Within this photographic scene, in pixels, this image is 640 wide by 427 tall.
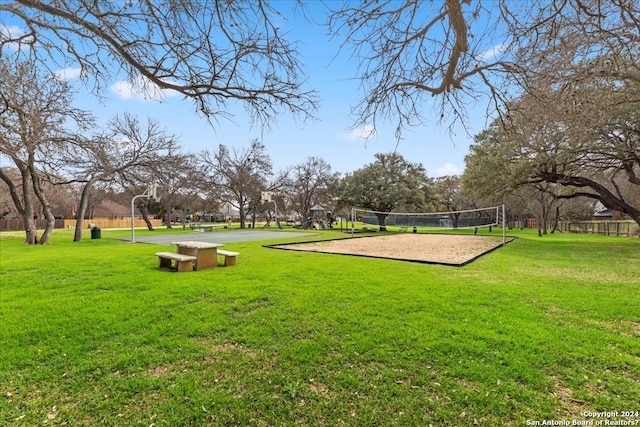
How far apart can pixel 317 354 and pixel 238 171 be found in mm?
29705

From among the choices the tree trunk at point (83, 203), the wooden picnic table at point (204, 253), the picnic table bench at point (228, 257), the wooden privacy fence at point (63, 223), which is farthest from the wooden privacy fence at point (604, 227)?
the wooden privacy fence at point (63, 223)

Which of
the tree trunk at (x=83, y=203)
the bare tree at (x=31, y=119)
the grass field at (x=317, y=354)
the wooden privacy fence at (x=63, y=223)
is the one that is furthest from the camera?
the wooden privacy fence at (x=63, y=223)

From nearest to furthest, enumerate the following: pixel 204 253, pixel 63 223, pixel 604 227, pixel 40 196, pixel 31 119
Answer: pixel 31 119 → pixel 204 253 → pixel 40 196 → pixel 604 227 → pixel 63 223

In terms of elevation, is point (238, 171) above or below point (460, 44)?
above

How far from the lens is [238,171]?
31094 mm

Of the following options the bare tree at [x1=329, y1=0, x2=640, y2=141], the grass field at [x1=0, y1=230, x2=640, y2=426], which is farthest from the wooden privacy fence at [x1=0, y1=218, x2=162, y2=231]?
the bare tree at [x1=329, y1=0, x2=640, y2=141]

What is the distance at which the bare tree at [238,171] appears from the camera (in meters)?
30.9

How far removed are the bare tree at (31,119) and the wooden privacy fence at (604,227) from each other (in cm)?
3281

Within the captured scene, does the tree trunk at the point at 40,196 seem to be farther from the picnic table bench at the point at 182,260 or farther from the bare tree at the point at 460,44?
the bare tree at the point at 460,44

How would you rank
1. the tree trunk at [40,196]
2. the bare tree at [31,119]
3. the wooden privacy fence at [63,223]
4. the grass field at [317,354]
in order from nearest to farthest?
the grass field at [317,354]
the bare tree at [31,119]
the tree trunk at [40,196]
the wooden privacy fence at [63,223]

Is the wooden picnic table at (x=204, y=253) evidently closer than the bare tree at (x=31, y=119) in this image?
No

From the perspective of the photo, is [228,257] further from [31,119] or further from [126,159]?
[126,159]

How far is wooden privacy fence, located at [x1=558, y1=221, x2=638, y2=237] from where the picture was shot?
2459 centimetres

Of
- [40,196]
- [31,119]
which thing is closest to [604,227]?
[31,119]
